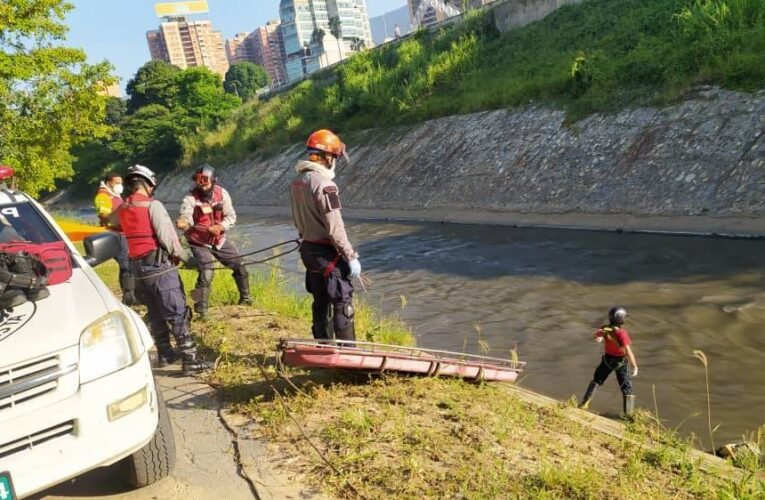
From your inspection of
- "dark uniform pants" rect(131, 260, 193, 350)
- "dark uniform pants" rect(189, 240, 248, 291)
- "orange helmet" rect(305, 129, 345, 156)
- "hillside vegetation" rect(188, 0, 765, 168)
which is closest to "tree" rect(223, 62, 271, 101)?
"hillside vegetation" rect(188, 0, 765, 168)

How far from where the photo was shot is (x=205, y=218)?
7297mm

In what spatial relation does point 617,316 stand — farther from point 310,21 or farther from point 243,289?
point 310,21

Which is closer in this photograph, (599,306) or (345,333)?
(345,333)

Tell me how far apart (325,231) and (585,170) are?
13525 millimetres

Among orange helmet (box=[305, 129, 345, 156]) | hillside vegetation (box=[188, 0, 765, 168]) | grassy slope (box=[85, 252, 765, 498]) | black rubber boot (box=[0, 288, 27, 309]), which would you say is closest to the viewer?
black rubber boot (box=[0, 288, 27, 309])

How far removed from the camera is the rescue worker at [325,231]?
4762mm

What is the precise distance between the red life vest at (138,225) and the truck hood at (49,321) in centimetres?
177

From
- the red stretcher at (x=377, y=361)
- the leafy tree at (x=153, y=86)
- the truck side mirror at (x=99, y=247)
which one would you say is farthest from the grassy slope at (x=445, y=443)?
the leafy tree at (x=153, y=86)

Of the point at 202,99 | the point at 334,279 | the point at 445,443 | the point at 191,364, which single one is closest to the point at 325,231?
the point at 334,279

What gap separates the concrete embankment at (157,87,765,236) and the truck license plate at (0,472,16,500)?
13141 millimetres

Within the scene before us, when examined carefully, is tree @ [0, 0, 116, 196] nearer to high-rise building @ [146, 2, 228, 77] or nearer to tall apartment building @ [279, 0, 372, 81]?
tall apartment building @ [279, 0, 372, 81]

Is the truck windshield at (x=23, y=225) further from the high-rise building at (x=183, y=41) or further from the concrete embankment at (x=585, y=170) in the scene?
the high-rise building at (x=183, y=41)

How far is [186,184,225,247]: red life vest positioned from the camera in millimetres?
7238

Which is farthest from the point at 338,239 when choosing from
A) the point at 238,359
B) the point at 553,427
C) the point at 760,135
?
the point at 760,135
